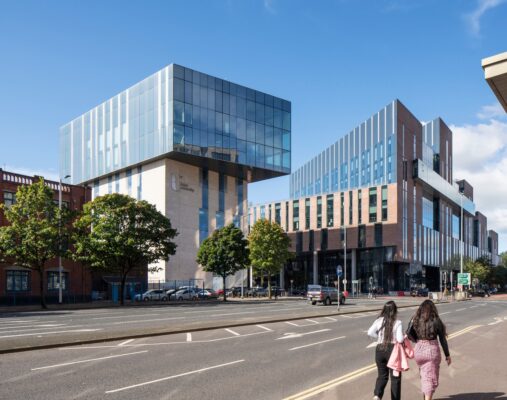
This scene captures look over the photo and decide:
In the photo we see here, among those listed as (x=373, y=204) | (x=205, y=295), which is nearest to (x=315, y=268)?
(x=373, y=204)

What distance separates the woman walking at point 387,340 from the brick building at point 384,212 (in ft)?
254

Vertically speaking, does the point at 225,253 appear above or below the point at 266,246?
below

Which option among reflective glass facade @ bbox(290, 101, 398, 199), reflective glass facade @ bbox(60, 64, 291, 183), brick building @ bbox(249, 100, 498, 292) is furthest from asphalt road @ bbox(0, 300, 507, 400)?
reflective glass facade @ bbox(290, 101, 398, 199)

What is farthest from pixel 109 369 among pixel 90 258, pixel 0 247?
pixel 90 258

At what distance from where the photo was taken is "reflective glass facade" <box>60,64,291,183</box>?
71000mm

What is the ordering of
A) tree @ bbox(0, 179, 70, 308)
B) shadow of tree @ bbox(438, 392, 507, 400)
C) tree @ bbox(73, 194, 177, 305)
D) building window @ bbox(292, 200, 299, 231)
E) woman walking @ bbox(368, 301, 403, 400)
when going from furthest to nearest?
building window @ bbox(292, 200, 299, 231), tree @ bbox(73, 194, 177, 305), tree @ bbox(0, 179, 70, 308), shadow of tree @ bbox(438, 392, 507, 400), woman walking @ bbox(368, 301, 403, 400)

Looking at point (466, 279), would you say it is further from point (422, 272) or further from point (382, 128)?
point (382, 128)

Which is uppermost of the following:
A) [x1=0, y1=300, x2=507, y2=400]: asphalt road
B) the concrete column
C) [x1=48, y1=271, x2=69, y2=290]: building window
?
[x1=0, y1=300, x2=507, y2=400]: asphalt road

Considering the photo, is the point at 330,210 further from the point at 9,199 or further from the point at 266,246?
the point at 9,199

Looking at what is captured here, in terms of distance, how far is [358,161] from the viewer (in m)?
120

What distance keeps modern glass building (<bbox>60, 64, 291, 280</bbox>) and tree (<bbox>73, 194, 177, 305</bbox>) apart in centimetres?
1990

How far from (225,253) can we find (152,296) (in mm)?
11204

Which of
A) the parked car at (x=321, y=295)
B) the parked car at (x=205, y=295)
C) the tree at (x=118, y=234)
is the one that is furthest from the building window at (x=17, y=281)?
the parked car at (x=321, y=295)

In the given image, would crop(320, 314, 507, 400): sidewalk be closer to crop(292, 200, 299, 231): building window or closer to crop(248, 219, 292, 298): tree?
crop(248, 219, 292, 298): tree
